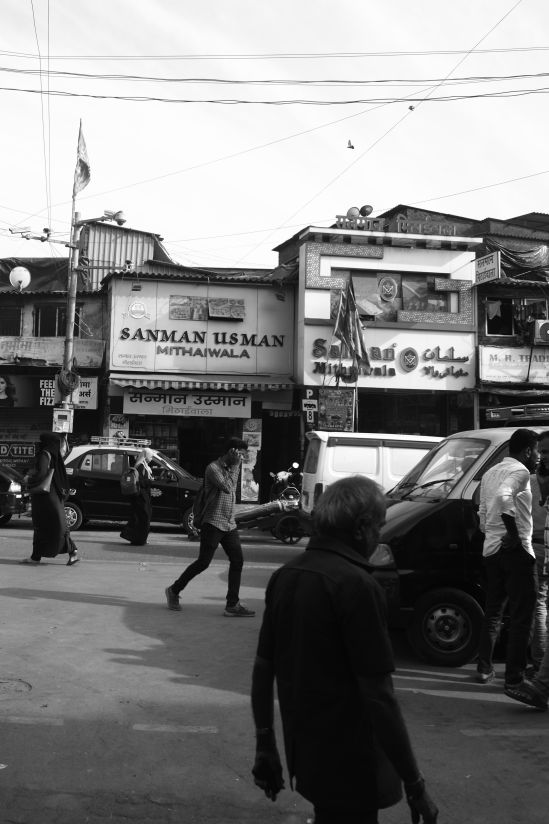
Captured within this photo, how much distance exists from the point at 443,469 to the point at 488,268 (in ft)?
62.1

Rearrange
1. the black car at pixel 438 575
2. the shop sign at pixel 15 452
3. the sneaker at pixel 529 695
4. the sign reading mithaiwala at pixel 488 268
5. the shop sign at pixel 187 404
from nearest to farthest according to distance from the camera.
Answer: the sneaker at pixel 529 695 < the black car at pixel 438 575 < the sign reading mithaiwala at pixel 488 268 < the shop sign at pixel 187 404 < the shop sign at pixel 15 452

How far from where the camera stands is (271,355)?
27.2m

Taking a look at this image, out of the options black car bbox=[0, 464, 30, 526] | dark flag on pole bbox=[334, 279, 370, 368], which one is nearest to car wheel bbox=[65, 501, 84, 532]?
black car bbox=[0, 464, 30, 526]

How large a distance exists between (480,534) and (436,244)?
20971mm

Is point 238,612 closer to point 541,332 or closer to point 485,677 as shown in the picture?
point 485,677

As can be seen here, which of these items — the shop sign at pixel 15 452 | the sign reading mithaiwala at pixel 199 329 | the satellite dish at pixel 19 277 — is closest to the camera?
the shop sign at pixel 15 452

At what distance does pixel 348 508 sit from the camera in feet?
9.37

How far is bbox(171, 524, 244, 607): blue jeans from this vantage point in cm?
887

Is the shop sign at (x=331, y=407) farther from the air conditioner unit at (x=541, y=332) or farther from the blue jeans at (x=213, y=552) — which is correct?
the blue jeans at (x=213, y=552)

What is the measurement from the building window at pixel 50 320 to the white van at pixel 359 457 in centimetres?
1438

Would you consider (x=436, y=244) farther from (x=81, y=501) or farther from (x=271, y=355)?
(x=81, y=501)

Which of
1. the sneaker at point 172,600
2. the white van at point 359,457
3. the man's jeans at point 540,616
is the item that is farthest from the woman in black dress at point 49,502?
the man's jeans at point 540,616

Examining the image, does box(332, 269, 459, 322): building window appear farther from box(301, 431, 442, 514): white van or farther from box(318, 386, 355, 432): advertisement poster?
box(301, 431, 442, 514): white van

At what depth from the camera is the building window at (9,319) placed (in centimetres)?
2684
